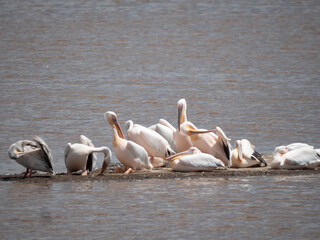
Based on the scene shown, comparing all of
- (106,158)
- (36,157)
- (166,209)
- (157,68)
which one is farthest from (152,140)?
(157,68)

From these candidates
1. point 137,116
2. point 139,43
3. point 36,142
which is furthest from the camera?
point 139,43

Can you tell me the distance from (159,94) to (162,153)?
21.5 feet

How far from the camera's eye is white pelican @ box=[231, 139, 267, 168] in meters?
9.18

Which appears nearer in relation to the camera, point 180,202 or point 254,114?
point 180,202

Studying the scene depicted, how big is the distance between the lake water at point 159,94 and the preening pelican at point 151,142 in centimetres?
89

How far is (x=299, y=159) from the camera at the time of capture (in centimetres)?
883

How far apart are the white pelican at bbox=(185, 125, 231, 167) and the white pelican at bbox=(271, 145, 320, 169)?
569mm

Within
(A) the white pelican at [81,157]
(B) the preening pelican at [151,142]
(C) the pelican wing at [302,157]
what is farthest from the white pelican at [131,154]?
(C) the pelican wing at [302,157]

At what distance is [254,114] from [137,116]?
1.87 meters

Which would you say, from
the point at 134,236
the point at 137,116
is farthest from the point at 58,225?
the point at 137,116

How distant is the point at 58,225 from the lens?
6.89 metres

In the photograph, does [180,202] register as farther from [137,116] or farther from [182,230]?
[137,116]

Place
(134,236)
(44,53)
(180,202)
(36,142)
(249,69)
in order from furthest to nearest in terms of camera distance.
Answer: (44,53)
(249,69)
(36,142)
(180,202)
(134,236)

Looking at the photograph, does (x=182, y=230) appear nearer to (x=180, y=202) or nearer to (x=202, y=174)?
(x=180, y=202)
